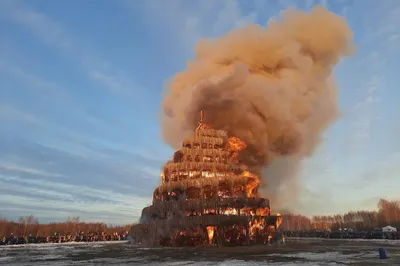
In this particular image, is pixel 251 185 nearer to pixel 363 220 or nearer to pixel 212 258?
pixel 212 258

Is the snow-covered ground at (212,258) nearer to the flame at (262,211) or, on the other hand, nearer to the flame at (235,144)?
the flame at (262,211)

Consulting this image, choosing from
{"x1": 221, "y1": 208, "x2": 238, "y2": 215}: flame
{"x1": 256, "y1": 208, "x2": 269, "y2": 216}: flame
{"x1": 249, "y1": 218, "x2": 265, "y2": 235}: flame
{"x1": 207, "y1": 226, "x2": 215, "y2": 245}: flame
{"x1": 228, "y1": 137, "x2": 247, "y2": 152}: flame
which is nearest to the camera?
{"x1": 207, "y1": 226, "x2": 215, "y2": 245}: flame

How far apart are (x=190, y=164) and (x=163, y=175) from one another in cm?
660

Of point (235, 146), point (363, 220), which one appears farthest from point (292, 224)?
point (235, 146)

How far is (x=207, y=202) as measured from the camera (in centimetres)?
5075

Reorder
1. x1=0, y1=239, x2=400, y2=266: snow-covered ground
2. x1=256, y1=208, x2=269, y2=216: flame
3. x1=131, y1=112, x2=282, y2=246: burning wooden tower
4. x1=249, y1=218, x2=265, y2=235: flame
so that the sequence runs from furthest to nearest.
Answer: x1=256, y1=208, x2=269, y2=216: flame < x1=249, y1=218, x2=265, y2=235: flame < x1=131, y1=112, x2=282, y2=246: burning wooden tower < x1=0, y1=239, x2=400, y2=266: snow-covered ground

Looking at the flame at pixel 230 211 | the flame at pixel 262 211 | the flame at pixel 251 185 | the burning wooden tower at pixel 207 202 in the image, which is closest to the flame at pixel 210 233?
the burning wooden tower at pixel 207 202

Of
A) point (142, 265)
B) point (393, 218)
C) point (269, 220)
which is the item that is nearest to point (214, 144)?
point (269, 220)

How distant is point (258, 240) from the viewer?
4988 cm

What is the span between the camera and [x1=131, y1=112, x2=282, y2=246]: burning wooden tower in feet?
158

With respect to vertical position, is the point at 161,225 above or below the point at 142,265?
above

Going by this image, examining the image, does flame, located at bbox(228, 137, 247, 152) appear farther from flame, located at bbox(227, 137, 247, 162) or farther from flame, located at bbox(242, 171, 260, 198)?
flame, located at bbox(242, 171, 260, 198)

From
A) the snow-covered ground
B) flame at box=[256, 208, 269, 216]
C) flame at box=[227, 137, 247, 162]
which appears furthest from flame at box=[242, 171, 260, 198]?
the snow-covered ground

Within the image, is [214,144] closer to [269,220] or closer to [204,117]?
[204,117]
